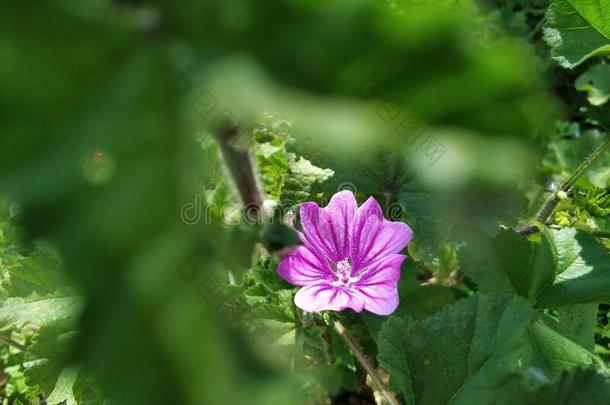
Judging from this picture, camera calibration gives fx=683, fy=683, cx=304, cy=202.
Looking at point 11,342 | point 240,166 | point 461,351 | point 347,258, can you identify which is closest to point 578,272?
point 461,351

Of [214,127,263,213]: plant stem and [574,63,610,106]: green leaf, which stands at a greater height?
[214,127,263,213]: plant stem

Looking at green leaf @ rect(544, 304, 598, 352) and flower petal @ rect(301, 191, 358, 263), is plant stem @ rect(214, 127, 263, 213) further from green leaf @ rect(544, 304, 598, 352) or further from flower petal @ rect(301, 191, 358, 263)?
green leaf @ rect(544, 304, 598, 352)

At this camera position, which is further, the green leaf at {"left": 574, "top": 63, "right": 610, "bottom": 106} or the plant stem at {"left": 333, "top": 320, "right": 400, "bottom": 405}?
the green leaf at {"left": 574, "top": 63, "right": 610, "bottom": 106}

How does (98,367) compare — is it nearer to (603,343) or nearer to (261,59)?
(261,59)

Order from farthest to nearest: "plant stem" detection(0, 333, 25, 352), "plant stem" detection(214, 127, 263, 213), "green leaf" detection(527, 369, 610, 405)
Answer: "plant stem" detection(0, 333, 25, 352) < "green leaf" detection(527, 369, 610, 405) < "plant stem" detection(214, 127, 263, 213)

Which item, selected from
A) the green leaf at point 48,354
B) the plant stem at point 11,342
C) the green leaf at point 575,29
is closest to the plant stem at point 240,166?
the green leaf at point 48,354

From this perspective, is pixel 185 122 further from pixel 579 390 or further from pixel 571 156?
pixel 571 156

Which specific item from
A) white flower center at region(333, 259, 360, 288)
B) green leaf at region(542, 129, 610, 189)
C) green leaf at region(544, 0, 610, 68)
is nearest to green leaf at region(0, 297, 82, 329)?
white flower center at region(333, 259, 360, 288)
